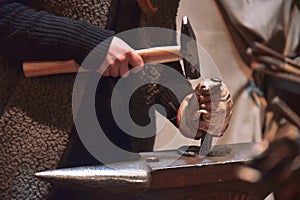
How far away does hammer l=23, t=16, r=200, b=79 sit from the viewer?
2.93 ft

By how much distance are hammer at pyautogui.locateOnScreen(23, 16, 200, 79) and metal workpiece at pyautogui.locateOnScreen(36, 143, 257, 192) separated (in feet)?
0.58

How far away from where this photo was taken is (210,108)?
2.71ft

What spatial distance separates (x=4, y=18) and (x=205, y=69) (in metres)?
0.74

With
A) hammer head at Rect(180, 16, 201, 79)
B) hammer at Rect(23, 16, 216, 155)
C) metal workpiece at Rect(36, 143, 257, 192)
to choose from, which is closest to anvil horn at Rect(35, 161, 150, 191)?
metal workpiece at Rect(36, 143, 257, 192)

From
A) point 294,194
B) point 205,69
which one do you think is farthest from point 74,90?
point 205,69

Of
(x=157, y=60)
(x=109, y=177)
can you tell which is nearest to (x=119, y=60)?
(x=157, y=60)

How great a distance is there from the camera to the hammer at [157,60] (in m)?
0.89

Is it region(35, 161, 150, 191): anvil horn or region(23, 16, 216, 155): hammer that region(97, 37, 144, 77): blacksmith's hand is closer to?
region(23, 16, 216, 155): hammer

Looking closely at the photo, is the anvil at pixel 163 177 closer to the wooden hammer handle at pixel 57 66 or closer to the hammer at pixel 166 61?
the hammer at pixel 166 61

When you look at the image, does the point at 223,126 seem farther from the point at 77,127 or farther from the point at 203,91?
the point at 77,127

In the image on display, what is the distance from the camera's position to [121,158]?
3.29 ft

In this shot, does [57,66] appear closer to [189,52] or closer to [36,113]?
[36,113]

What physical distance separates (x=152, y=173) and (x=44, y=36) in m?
0.28

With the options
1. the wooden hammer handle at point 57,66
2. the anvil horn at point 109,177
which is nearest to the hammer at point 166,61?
the wooden hammer handle at point 57,66
